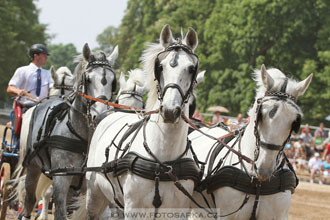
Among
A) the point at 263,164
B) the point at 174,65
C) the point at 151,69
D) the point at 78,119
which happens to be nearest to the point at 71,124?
the point at 78,119

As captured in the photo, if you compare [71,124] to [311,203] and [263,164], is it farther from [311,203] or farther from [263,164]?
[311,203]

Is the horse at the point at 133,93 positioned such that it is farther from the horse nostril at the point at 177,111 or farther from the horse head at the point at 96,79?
the horse nostril at the point at 177,111

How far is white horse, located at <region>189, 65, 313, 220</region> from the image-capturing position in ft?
16.8

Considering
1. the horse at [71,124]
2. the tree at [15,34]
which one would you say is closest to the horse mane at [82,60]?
the horse at [71,124]

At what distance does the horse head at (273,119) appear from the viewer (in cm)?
511

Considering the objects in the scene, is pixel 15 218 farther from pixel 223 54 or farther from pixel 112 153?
pixel 223 54

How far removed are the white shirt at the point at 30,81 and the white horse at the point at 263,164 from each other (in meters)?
4.16

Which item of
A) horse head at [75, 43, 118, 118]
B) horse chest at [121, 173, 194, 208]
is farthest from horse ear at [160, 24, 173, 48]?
horse head at [75, 43, 118, 118]

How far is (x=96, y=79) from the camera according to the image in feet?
23.1

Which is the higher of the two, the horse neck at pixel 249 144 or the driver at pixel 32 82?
the driver at pixel 32 82

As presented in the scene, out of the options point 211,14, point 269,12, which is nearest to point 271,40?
point 269,12

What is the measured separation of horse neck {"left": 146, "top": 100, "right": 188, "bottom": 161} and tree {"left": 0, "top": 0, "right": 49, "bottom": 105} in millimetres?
36113

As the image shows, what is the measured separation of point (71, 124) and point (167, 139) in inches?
99.7

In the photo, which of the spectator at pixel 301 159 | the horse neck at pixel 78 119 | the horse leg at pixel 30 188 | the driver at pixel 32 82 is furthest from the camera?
the spectator at pixel 301 159
